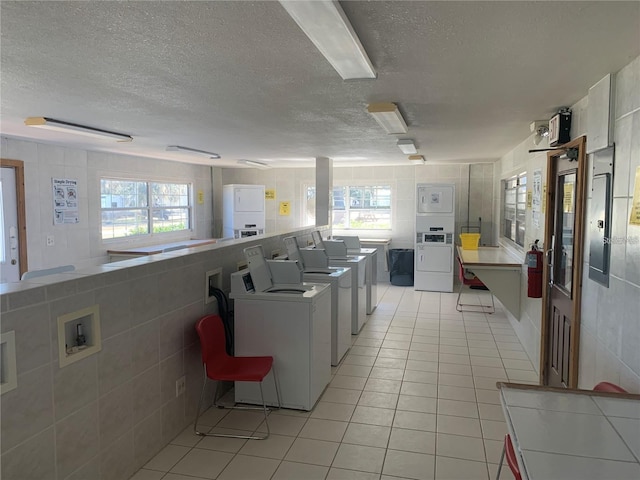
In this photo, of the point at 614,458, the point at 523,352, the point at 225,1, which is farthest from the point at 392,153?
the point at 614,458

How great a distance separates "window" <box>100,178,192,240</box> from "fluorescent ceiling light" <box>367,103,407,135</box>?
4640mm

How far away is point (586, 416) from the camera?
1617mm

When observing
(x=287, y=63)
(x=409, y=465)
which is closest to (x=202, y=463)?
(x=409, y=465)

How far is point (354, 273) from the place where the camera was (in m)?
5.12

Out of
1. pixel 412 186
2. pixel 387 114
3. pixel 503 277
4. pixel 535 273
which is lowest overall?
pixel 503 277

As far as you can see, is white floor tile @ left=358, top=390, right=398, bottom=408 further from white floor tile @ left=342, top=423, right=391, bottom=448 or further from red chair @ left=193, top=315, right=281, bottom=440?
red chair @ left=193, top=315, right=281, bottom=440

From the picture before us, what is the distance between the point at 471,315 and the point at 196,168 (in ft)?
18.7

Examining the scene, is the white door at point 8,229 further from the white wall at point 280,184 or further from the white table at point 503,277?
the white table at point 503,277

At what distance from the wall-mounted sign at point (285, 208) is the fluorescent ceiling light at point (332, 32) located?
6816 millimetres

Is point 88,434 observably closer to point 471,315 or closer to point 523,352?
point 523,352

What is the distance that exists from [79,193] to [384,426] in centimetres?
504

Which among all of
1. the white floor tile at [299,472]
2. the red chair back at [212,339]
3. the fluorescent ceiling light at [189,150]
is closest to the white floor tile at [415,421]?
the white floor tile at [299,472]

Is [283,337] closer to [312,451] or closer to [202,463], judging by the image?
[312,451]

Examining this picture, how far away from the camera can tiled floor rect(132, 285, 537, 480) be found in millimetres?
2607
